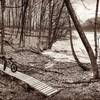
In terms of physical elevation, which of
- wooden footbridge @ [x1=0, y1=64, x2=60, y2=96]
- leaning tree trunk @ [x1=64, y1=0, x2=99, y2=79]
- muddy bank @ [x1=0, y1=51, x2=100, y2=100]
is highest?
leaning tree trunk @ [x1=64, y1=0, x2=99, y2=79]

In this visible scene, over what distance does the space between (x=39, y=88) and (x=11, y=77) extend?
2035 mm

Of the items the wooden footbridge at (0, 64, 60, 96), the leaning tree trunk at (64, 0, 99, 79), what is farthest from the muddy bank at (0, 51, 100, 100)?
the leaning tree trunk at (64, 0, 99, 79)

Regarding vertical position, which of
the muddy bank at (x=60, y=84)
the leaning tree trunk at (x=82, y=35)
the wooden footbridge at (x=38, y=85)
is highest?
the leaning tree trunk at (x=82, y=35)

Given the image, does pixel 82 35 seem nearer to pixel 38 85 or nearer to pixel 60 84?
pixel 60 84

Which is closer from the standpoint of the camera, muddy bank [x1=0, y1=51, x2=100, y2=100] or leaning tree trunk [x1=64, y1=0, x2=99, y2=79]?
muddy bank [x1=0, y1=51, x2=100, y2=100]

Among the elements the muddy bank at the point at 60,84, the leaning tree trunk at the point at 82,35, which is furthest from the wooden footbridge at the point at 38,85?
the leaning tree trunk at the point at 82,35

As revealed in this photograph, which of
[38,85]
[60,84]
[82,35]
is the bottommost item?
[60,84]

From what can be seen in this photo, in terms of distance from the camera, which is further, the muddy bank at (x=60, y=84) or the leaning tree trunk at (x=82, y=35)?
the leaning tree trunk at (x=82, y=35)

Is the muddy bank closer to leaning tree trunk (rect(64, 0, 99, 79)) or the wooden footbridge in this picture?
the wooden footbridge

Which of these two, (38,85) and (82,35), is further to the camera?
(82,35)

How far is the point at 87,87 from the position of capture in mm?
10539

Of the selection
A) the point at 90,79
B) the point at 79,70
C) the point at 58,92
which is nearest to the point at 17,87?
the point at 58,92

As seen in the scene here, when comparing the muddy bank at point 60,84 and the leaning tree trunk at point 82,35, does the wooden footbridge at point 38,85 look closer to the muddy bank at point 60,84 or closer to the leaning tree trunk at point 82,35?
the muddy bank at point 60,84

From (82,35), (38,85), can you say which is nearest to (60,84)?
(38,85)
